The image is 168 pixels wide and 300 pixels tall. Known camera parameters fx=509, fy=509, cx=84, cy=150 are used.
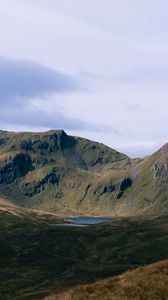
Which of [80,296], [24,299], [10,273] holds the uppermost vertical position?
[80,296]

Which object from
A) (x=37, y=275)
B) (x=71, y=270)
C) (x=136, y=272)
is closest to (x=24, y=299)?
(x=136, y=272)

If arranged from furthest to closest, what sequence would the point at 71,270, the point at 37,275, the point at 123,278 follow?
the point at 71,270 < the point at 37,275 < the point at 123,278

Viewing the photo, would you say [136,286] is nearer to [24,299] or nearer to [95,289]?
[95,289]

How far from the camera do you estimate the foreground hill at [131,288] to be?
29438 mm

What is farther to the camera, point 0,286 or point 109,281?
point 0,286

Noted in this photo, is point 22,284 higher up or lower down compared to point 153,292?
lower down

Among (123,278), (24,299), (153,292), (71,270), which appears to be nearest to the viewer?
(153,292)

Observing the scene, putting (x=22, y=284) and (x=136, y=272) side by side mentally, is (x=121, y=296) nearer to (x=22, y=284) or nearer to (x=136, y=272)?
(x=136, y=272)

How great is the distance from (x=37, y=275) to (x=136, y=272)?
15220 centimetres

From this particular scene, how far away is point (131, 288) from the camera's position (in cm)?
3077

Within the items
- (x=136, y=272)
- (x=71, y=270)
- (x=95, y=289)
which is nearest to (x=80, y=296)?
(x=95, y=289)

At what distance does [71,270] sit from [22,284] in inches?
1614

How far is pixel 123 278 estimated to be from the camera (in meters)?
34.4

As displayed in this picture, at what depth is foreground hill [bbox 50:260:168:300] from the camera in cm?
2944
